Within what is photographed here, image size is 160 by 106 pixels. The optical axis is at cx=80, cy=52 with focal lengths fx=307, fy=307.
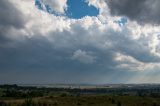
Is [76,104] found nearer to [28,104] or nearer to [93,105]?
[93,105]

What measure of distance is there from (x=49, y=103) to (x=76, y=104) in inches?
456

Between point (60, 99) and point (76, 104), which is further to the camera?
point (60, 99)

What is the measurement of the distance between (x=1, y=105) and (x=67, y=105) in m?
26.4

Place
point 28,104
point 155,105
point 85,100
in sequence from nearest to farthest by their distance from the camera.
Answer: point 28,104
point 155,105
point 85,100

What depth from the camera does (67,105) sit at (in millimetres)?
126625

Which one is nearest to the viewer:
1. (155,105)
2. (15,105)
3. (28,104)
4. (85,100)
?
(28,104)

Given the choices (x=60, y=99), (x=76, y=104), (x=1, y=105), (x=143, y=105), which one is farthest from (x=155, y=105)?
(x=1, y=105)

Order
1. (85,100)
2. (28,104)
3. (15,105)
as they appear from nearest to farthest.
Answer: (28,104)
(15,105)
(85,100)

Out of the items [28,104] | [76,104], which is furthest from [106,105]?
[28,104]

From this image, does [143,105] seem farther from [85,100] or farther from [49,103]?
[49,103]

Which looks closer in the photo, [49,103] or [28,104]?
[28,104]

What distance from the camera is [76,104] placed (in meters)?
131

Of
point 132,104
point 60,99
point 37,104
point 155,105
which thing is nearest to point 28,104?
point 37,104

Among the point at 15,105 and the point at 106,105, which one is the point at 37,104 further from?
the point at 106,105
